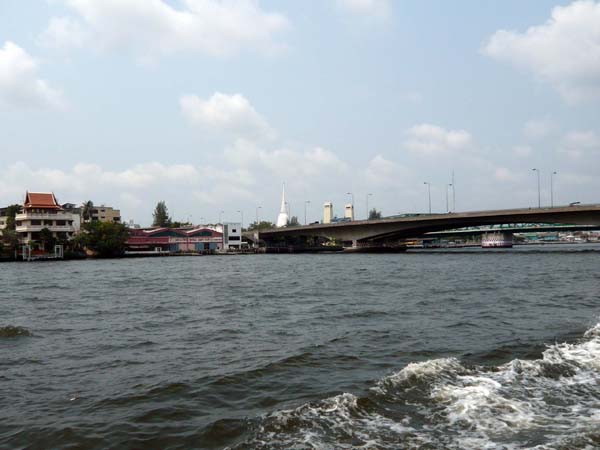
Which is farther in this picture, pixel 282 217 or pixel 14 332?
pixel 282 217

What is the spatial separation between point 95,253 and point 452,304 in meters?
76.9

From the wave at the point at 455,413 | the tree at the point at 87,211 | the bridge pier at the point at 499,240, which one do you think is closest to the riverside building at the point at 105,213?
the tree at the point at 87,211

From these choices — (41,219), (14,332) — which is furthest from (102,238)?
(14,332)

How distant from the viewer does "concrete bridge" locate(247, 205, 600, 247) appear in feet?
216

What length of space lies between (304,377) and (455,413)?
10.2ft

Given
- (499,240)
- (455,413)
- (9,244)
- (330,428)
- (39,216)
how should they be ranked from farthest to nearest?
1. (499,240)
2. (39,216)
3. (9,244)
4. (455,413)
5. (330,428)

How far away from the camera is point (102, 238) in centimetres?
8375

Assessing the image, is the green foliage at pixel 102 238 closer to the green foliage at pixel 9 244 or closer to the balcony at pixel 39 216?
the balcony at pixel 39 216

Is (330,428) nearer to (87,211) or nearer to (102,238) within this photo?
(102,238)

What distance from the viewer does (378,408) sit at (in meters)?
7.76

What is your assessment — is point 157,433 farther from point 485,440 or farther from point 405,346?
point 405,346

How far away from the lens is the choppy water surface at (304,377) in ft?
22.5

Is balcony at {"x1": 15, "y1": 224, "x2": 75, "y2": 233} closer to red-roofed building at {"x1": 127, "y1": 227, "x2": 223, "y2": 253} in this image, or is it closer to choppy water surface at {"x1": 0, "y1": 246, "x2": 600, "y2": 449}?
red-roofed building at {"x1": 127, "y1": 227, "x2": 223, "y2": 253}

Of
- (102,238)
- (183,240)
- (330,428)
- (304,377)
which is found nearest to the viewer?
(330,428)
